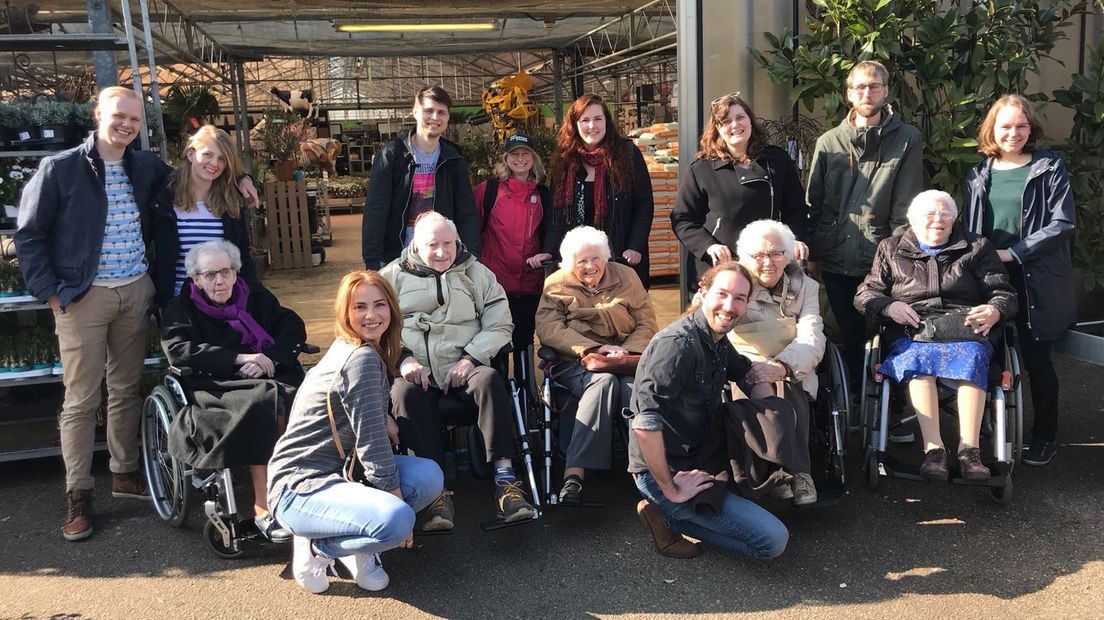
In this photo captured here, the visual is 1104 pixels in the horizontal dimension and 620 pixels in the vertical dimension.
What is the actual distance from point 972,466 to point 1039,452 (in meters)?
0.84

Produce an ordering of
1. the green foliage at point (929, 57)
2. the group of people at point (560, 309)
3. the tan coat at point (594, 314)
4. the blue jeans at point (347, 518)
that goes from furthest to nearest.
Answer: the green foliage at point (929, 57) < the tan coat at point (594, 314) < the group of people at point (560, 309) < the blue jeans at point (347, 518)

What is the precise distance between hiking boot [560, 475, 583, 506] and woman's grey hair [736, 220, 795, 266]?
3.56ft

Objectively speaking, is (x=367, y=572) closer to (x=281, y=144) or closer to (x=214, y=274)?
(x=214, y=274)

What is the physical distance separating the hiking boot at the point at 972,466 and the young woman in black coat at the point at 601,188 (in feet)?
5.25

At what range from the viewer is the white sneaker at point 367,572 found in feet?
9.53

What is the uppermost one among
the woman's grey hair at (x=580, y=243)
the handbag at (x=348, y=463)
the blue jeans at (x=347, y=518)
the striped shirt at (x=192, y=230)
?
the striped shirt at (x=192, y=230)

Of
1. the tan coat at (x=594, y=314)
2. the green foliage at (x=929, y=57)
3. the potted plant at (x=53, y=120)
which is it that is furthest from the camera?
the green foliage at (x=929, y=57)

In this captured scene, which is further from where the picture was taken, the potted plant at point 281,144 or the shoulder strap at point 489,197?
the potted plant at point 281,144

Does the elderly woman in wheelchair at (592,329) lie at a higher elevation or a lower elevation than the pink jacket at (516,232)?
lower

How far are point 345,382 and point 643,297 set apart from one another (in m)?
1.49

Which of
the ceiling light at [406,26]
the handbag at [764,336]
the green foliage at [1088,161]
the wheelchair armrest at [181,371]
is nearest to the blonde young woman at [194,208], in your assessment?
the wheelchair armrest at [181,371]

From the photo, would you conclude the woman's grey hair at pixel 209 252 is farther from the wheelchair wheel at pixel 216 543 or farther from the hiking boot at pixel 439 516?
the hiking boot at pixel 439 516

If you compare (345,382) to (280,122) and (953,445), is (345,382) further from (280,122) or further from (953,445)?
(280,122)

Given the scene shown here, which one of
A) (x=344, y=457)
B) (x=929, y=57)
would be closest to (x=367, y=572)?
(x=344, y=457)
